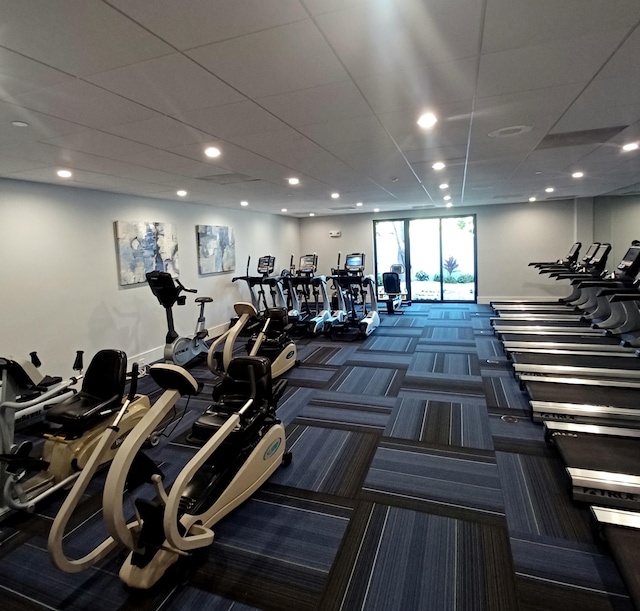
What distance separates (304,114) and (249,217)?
6242 mm

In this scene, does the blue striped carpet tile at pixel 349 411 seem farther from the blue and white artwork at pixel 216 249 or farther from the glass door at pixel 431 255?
the glass door at pixel 431 255

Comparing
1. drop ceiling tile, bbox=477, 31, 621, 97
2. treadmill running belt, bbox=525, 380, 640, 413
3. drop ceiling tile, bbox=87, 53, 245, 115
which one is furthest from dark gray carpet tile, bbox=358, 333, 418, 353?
drop ceiling tile, bbox=87, 53, 245, 115

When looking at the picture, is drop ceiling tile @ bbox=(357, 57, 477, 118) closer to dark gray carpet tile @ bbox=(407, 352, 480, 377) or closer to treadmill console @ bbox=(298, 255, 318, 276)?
dark gray carpet tile @ bbox=(407, 352, 480, 377)

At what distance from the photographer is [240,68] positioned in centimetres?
190

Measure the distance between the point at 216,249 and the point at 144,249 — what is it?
5.92 feet

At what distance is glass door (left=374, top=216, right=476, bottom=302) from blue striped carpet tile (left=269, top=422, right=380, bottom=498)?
668 cm

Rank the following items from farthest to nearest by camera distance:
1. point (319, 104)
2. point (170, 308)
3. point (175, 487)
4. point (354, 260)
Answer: point (354, 260) < point (170, 308) < point (319, 104) < point (175, 487)

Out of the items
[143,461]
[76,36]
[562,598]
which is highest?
[76,36]

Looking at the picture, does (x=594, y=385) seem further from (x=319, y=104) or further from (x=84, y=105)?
(x=84, y=105)

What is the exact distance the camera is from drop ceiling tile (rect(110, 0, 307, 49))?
1383mm

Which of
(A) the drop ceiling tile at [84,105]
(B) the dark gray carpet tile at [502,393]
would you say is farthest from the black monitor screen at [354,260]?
(A) the drop ceiling tile at [84,105]

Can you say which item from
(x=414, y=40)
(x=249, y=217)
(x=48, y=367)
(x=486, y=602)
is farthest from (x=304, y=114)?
(x=249, y=217)

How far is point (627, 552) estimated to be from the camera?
1830 mm

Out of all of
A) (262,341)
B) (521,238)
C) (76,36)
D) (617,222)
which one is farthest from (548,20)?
(521,238)
